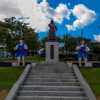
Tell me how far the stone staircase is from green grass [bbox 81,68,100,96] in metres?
0.81

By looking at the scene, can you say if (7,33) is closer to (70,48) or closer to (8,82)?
(70,48)

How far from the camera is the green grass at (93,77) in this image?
24.0 metres

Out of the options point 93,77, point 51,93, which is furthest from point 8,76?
point 51,93

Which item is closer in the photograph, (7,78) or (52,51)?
(7,78)

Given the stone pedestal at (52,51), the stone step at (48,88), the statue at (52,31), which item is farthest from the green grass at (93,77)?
the statue at (52,31)

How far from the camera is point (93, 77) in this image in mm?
27344

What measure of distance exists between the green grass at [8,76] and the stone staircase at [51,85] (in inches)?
32.6

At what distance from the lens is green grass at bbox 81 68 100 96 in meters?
24.0

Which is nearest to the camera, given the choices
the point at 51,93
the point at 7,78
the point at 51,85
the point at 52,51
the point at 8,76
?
the point at 51,93

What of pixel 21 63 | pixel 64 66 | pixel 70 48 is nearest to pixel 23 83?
pixel 64 66

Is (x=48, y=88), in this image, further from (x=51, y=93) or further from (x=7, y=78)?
(x=7, y=78)

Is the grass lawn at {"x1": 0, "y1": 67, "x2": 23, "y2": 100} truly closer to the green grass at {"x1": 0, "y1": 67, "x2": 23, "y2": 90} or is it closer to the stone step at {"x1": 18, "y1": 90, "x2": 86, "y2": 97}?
the green grass at {"x1": 0, "y1": 67, "x2": 23, "y2": 90}

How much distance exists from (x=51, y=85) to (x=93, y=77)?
160 inches

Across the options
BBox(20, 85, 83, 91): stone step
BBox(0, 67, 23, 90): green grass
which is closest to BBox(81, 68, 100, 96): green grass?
BBox(20, 85, 83, 91): stone step
